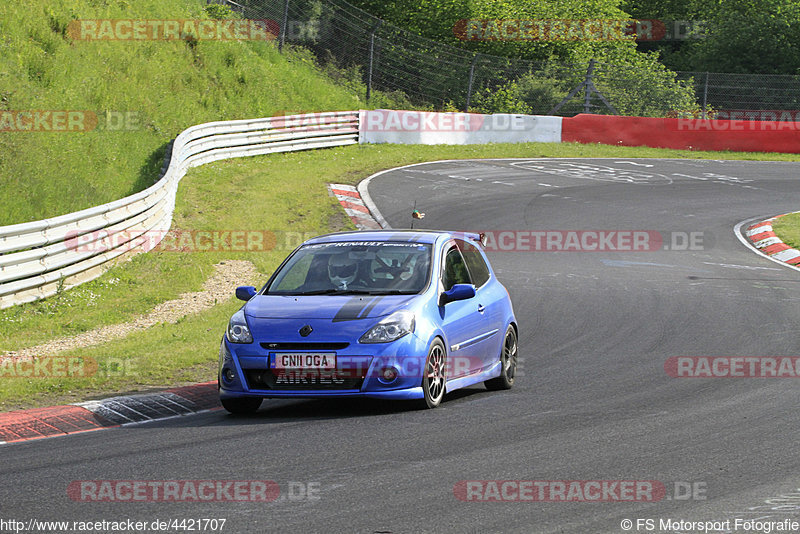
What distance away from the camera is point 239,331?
28.3 ft

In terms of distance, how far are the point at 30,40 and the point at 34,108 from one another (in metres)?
4.71

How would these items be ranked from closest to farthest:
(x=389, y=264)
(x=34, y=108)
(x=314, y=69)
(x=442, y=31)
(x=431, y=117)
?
(x=389, y=264) < (x=34, y=108) < (x=431, y=117) < (x=314, y=69) < (x=442, y=31)

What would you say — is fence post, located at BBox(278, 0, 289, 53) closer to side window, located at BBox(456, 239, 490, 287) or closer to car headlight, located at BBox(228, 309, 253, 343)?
side window, located at BBox(456, 239, 490, 287)

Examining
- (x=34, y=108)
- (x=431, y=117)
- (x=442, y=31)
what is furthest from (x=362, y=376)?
(x=442, y=31)

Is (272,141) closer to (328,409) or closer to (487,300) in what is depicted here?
(487,300)

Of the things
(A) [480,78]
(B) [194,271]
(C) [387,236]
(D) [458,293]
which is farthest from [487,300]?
(A) [480,78]

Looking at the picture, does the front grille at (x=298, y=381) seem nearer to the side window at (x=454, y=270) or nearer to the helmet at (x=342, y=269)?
the helmet at (x=342, y=269)

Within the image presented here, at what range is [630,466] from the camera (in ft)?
21.4

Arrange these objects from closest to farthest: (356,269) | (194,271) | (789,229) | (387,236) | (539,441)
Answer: (539,441)
(356,269)
(387,236)
(194,271)
(789,229)

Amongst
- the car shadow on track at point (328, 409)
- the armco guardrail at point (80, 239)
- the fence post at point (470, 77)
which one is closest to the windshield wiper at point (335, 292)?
the car shadow on track at point (328, 409)

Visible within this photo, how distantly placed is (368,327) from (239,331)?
109 cm

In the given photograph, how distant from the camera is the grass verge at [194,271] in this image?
10227 millimetres

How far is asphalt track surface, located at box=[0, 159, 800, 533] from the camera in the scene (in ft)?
18.2

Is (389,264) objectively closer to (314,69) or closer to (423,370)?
(423,370)
